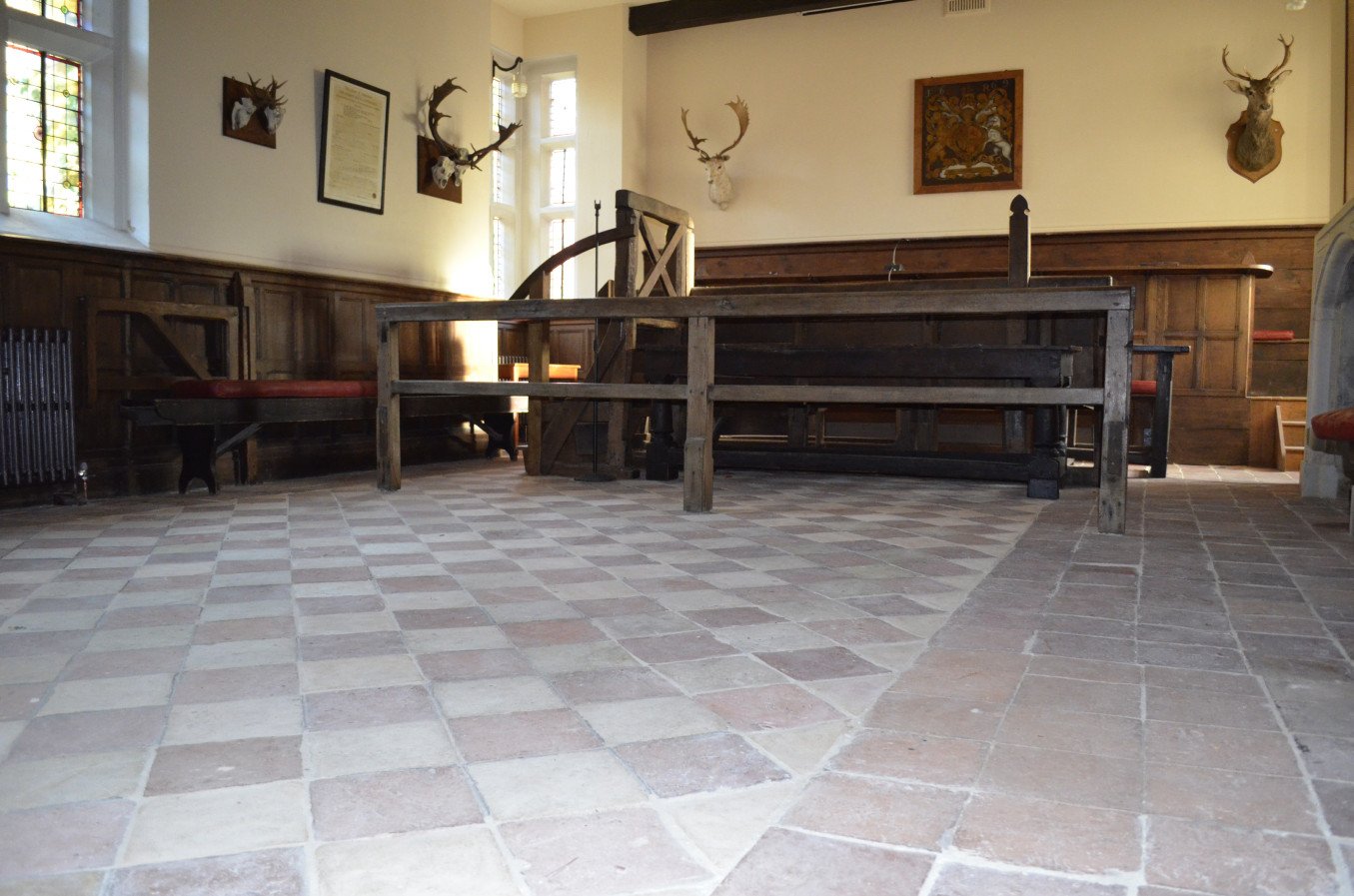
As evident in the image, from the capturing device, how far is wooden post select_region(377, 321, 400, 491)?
6074 millimetres

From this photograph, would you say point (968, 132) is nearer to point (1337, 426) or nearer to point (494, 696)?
point (1337, 426)

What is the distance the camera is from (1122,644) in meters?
2.55

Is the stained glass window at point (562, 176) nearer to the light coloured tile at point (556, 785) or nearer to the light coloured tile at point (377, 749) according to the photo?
the light coloured tile at point (377, 749)

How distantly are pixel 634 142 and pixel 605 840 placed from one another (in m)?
11.4

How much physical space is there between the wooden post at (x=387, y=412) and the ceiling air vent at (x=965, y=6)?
→ 762cm

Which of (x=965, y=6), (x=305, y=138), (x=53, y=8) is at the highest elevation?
(x=965, y=6)

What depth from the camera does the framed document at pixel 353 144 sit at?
24.3 ft

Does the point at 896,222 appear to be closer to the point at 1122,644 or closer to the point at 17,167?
the point at 17,167

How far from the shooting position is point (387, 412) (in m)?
6.11

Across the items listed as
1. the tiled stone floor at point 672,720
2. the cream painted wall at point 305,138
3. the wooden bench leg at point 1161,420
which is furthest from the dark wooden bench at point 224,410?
the wooden bench leg at point 1161,420

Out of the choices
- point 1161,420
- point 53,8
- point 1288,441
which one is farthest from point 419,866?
point 1288,441

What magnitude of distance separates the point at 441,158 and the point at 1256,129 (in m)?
7.46

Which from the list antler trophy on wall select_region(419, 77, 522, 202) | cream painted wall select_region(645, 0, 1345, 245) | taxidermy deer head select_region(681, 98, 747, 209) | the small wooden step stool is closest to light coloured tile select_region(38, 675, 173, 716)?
antler trophy on wall select_region(419, 77, 522, 202)

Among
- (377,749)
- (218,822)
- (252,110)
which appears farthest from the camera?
(252,110)
